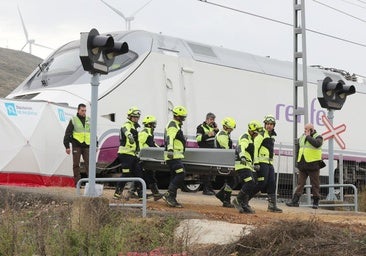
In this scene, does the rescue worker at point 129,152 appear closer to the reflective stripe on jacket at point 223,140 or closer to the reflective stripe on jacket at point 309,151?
the reflective stripe on jacket at point 223,140

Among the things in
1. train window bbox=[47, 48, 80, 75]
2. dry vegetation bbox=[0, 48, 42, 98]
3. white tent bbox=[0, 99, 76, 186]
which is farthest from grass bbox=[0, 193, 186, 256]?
dry vegetation bbox=[0, 48, 42, 98]

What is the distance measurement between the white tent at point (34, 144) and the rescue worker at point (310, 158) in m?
4.86

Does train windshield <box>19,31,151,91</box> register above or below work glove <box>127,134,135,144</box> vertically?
above

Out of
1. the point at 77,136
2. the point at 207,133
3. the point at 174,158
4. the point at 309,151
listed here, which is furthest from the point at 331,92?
the point at 77,136

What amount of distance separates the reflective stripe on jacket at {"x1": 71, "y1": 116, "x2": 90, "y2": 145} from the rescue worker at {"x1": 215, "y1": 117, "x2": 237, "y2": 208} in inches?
106

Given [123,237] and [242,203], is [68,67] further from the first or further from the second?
[123,237]

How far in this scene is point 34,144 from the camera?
14672mm

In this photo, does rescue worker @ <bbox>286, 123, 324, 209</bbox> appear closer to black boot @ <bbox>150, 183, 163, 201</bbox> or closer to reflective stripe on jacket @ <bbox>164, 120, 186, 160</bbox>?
black boot @ <bbox>150, 183, 163, 201</bbox>

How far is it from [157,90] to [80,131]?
9.34 feet

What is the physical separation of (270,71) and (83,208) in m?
12.9

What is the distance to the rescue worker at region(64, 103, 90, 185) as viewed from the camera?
14.2 metres

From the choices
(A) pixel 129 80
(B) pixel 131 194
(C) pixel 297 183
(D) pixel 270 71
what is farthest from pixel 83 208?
(D) pixel 270 71

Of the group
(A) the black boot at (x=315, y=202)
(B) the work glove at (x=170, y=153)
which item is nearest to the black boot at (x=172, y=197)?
(B) the work glove at (x=170, y=153)

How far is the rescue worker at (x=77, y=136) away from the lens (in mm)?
14172
